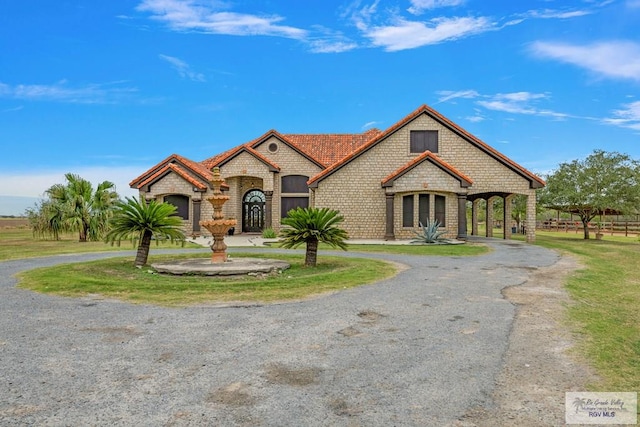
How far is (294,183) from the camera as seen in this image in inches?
1291

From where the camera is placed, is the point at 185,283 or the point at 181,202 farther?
the point at 181,202

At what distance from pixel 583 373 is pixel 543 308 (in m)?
3.28

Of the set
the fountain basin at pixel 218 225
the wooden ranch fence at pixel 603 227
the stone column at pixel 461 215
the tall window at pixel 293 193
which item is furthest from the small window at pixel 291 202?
the wooden ranch fence at pixel 603 227

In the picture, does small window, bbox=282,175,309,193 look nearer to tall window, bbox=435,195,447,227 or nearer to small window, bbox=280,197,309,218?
small window, bbox=280,197,309,218

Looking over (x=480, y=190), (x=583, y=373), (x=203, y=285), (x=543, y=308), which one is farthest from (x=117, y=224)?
(x=480, y=190)

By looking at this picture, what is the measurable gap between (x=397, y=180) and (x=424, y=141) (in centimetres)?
386

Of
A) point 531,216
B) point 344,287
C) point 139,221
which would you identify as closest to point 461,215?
point 531,216

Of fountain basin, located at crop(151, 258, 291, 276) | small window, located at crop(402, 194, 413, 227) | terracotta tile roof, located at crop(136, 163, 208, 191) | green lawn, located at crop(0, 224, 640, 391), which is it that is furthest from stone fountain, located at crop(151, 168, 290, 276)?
terracotta tile roof, located at crop(136, 163, 208, 191)

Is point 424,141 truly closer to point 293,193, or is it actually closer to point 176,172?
point 293,193

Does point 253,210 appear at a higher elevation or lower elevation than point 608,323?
higher

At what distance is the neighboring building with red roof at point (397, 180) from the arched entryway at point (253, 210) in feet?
6.55

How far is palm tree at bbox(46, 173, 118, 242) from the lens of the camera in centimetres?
2977

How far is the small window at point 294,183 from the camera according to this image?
32.7 meters

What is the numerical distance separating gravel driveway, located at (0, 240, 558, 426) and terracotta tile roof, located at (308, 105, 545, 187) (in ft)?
61.5
